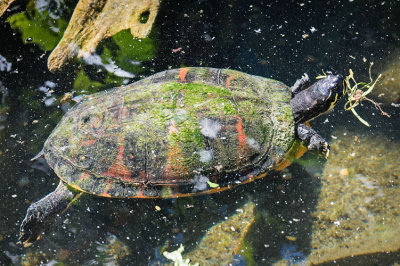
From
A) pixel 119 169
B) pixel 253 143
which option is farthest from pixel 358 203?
pixel 119 169

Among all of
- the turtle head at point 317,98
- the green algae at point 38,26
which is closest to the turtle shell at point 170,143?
the turtle head at point 317,98

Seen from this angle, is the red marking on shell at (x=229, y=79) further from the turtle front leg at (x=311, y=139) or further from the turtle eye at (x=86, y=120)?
the turtle eye at (x=86, y=120)

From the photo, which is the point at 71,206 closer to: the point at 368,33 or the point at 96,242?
the point at 96,242

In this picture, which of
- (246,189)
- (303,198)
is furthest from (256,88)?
(303,198)

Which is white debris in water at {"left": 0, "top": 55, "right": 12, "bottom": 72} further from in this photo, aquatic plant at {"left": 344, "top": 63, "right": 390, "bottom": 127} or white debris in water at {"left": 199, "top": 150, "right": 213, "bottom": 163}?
aquatic plant at {"left": 344, "top": 63, "right": 390, "bottom": 127}

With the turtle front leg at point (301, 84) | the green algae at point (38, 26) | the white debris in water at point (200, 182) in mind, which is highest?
the green algae at point (38, 26)

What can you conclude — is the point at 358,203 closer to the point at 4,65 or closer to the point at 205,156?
the point at 205,156

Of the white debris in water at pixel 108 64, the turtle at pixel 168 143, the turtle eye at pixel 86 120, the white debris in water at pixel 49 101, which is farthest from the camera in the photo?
the white debris in water at pixel 108 64
